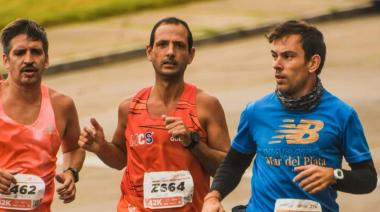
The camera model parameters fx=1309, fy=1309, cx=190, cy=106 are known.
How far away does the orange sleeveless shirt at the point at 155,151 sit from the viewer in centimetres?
805

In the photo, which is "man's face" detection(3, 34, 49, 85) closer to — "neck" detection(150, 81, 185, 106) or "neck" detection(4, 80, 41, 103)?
"neck" detection(4, 80, 41, 103)

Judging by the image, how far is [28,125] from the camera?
8094 millimetres

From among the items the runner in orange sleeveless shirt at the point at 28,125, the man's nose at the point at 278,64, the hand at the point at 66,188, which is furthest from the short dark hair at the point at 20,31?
the man's nose at the point at 278,64

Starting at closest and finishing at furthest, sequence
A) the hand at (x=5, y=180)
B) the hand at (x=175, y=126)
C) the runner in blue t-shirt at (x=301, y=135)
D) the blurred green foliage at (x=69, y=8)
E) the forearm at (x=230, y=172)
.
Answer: the runner in blue t-shirt at (x=301, y=135) → the forearm at (x=230, y=172) → the hand at (x=175, y=126) → the hand at (x=5, y=180) → the blurred green foliage at (x=69, y=8)

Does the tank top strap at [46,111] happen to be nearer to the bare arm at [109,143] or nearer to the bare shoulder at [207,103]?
the bare arm at [109,143]

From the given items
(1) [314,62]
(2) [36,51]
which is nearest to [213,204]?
(1) [314,62]

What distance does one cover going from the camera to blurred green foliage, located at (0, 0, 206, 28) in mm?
22516

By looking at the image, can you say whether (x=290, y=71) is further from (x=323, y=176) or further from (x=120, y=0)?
(x=120, y=0)

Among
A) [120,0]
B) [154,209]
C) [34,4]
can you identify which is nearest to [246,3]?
[120,0]

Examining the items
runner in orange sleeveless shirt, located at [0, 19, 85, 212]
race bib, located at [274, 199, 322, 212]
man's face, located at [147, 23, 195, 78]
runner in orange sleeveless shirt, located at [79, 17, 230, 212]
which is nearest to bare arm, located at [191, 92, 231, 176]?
runner in orange sleeveless shirt, located at [79, 17, 230, 212]

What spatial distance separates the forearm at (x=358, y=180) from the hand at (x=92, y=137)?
1639 mm

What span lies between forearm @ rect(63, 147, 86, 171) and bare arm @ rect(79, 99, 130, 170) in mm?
202

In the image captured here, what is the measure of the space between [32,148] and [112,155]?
21.6 inches

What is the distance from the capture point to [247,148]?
734 centimetres
